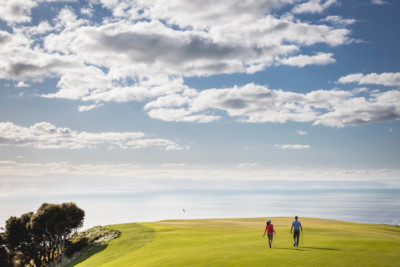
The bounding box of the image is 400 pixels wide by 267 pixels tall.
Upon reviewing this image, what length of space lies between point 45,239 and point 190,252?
38337 mm

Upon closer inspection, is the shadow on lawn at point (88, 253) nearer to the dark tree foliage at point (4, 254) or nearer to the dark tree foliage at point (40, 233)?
the dark tree foliage at point (40, 233)

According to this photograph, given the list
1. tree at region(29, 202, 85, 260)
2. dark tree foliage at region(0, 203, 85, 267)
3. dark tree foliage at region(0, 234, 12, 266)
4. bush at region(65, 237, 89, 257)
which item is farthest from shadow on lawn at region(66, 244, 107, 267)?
dark tree foliage at region(0, 234, 12, 266)

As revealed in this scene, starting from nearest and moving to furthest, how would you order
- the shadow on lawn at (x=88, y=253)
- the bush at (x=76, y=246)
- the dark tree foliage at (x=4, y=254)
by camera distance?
the shadow on lawn at (x=88, y=253), the bush at (x=76, y=246), the dark tree foliage at (x=4, y=254)

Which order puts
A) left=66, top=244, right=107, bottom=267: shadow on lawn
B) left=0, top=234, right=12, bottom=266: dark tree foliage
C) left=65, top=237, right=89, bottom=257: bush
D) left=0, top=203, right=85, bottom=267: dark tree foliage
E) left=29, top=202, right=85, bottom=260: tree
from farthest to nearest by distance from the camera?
1. left=0, top=234, right=12, bottom=266: dark tree foliage
2. left=0, top=203, right=85, bottom=267: dark tree foliage
3. left=29, top=202, right=85, bottom=260: tree
4. left=65, top=237, right=89, bottom=257: bush
5. left=66, top=244, right=107, bottom=267: shadow on lawn

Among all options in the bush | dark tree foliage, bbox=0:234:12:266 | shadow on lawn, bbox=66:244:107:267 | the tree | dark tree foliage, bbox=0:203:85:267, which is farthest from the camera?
dark tree foliage, bbox=0:234:12:266

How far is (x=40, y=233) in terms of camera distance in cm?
6038

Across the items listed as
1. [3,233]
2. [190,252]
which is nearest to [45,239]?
[3,233]

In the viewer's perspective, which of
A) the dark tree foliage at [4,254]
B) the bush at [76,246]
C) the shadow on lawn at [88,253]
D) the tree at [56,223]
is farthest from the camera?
the dark tree foliage at [4,254]

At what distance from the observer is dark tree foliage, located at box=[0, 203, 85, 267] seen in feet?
192

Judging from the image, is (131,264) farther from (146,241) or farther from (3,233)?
(3,233)

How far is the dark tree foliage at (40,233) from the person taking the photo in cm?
5838

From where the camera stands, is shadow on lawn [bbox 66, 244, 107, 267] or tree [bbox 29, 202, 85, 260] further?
tree [bbox 29, 202, 85, 260]

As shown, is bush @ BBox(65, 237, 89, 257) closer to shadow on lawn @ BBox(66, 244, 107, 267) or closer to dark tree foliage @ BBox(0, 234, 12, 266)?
shadow on lawn @ BBox(66, 244, 107, 267)

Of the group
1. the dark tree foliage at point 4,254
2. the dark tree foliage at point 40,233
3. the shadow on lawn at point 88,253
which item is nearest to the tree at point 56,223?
the dark tree foliage at point 40,233
